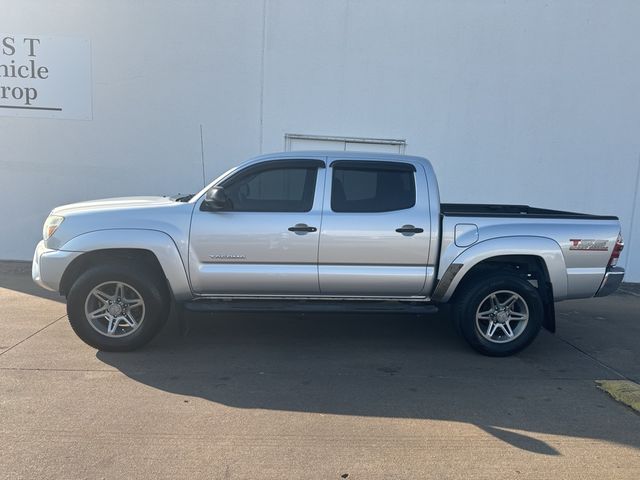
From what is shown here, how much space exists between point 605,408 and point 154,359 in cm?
409

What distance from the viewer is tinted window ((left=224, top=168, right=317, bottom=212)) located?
4922 mm

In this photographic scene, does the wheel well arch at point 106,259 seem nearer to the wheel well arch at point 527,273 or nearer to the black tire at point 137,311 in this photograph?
the black tire at point 137,311

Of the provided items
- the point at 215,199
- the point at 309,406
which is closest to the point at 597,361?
the point at 309,406

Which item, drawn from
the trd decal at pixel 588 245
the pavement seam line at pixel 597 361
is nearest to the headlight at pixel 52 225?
the trd decal at pixel 588 245

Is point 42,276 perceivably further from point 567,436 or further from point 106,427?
point 567,436

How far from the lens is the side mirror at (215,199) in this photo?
4716 mm

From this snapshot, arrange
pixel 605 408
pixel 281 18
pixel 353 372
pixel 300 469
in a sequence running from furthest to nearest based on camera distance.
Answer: pixel 281 18 < pixel 353 372 < pixel 605 408 < pixel 300 469

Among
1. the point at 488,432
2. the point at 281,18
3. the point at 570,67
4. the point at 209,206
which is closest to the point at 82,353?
the point at 209,206

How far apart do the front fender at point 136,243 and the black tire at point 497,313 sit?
2.91 m

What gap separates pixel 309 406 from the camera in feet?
12.8

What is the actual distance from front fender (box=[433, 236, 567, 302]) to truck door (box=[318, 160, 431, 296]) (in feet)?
0.95

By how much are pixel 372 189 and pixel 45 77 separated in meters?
7.07

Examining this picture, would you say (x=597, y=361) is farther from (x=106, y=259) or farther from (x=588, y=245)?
(x=106, y=259)

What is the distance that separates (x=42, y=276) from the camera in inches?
189
